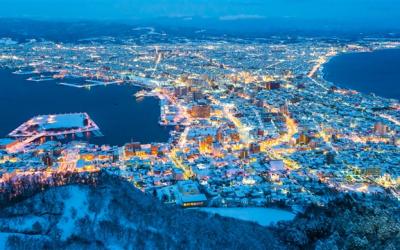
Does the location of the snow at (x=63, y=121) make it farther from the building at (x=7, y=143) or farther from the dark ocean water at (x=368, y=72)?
the dark ocean water at (x=368, y=72)

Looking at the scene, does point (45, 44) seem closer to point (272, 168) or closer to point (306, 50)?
point (306, 50)

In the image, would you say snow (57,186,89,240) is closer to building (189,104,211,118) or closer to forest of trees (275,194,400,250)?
forest of trees (275,194,400,250)

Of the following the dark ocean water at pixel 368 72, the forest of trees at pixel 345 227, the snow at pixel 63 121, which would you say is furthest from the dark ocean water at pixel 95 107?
the dark ocean water at pixel 368 72

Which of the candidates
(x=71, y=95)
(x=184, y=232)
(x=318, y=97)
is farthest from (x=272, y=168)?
(x=71, y=95)

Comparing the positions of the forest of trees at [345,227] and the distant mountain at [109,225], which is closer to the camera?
the distant mountain at [109,225]

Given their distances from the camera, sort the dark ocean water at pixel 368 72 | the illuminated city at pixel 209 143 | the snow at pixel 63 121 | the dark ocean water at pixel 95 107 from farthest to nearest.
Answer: the dark ocean water at pixel 368 72 < the snow at pixel 63 121 < the dark ocean water at pixel 95 107 < the illuminated city at pixel 209 143
